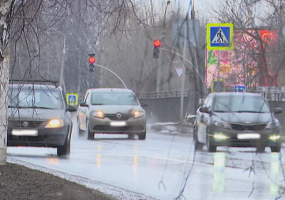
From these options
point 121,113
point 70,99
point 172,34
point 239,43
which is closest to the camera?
point 172,34

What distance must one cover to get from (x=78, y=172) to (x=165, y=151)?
6.31 m

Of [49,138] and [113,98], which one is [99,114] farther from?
[49,138]

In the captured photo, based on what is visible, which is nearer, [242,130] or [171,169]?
[171,169]

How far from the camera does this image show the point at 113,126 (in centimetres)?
2458

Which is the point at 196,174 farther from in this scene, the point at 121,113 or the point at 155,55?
the point at 155,55

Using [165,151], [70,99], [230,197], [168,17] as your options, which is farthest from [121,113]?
[70,99]

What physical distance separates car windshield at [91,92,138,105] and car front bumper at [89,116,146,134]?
1043 millimetres

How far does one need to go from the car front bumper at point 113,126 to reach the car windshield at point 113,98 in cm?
104

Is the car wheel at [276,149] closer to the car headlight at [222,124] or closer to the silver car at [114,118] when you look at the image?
the car headlight at [222,124]

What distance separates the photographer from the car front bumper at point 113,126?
80.6 feet

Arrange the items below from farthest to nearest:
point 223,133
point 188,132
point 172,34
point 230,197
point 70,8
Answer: point 188,132
point 223,133
point 230,197
point 70,8
point 172,34

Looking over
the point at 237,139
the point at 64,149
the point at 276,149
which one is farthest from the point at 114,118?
the point at 64,149

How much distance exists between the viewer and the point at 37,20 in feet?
31.9

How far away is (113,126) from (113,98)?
1.54 m
